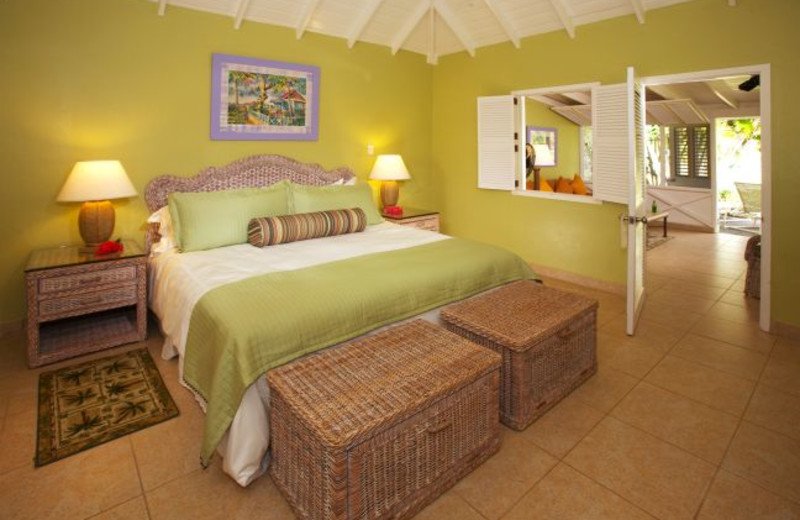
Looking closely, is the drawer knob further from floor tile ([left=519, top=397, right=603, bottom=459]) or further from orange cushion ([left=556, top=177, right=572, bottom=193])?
orange cushion ([left=556, top=177, right=572, bottom=193])

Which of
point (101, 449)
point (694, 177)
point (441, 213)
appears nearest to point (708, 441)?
point (101, 449)

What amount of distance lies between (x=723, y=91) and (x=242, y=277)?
7.33 meters

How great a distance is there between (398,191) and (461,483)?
3.69 metres

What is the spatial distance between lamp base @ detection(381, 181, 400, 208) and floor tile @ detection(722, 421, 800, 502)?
363 centimetres

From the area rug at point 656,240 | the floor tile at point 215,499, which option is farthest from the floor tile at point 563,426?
the area rug at point 656,240

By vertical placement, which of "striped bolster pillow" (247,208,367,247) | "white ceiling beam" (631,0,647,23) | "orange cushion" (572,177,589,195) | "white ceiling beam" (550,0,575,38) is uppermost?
"white ceiling beam" (550,0,575,38)

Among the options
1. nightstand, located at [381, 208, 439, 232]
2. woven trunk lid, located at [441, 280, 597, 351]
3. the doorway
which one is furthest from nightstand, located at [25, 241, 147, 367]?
the doorway

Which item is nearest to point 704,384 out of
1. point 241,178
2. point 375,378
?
point 375,378

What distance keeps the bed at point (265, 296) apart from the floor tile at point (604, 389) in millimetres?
831


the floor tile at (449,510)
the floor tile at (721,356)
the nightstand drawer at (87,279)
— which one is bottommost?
the floor tile at (449,510)

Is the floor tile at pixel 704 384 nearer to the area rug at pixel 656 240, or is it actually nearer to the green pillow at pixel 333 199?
the green pillow at pixel 333 199

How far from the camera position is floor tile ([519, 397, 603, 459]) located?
221cm

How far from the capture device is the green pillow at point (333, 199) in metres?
3.95

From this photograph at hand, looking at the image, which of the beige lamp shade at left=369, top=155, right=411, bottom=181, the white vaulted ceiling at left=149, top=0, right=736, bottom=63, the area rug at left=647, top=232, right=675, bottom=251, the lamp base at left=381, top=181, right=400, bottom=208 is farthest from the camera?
the area rug at left=647, top=232, right=675, bottom=251
